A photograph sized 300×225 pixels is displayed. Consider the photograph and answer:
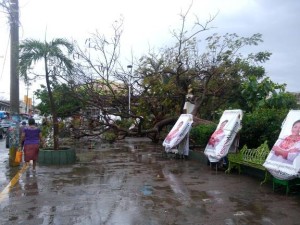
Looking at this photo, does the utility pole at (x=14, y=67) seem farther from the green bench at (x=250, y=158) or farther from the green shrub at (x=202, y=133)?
the green bench at (x=250, y=158)

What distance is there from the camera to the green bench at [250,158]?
9148 millimetres

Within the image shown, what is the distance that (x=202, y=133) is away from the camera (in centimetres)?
1342

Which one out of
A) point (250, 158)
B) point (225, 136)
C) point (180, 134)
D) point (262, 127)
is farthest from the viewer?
point (180, 134)

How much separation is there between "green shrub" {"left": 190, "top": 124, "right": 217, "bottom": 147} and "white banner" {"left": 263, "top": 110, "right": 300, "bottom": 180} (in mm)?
5191

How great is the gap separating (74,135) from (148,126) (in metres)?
4.03

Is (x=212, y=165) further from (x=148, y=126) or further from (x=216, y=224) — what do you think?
(x=148, y=126)

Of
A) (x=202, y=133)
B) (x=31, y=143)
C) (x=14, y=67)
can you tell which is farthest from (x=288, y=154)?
(x=14, y=67)

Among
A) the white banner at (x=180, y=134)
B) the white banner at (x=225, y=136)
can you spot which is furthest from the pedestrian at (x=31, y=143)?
the white banner at (x=225, y=136)

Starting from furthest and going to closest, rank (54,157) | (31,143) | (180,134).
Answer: (180,134), (54,157), (31,143)

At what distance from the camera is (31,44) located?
1208 centimetres

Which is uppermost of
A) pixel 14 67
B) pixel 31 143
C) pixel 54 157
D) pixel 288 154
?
pixel 14 67

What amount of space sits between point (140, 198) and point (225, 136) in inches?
157

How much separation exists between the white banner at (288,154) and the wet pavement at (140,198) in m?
0.53

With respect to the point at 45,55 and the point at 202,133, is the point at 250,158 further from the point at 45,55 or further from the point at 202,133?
the point at 45,55
